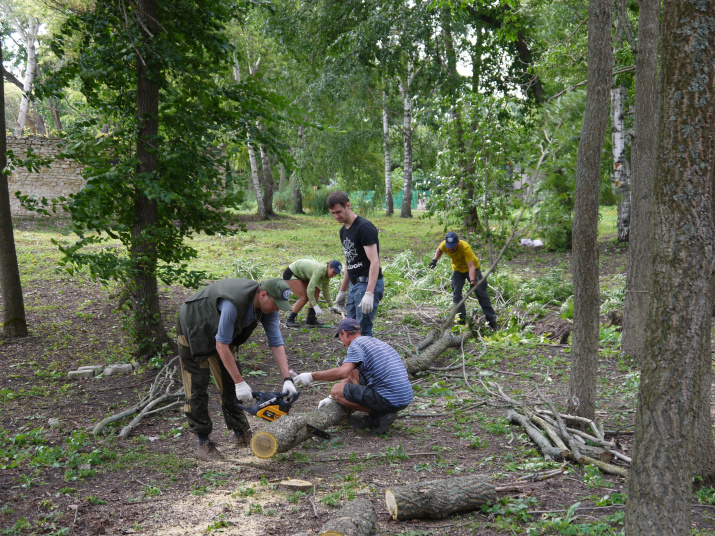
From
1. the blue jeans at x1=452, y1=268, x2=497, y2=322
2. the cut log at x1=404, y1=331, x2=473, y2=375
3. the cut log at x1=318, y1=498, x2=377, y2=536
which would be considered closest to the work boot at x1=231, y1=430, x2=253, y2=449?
the cut log at x1=318, y1=498, x2=377, y2=536

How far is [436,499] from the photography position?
3.34 m

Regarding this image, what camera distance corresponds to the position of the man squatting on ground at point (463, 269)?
809cm

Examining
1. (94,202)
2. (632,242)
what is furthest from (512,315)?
(94,202)

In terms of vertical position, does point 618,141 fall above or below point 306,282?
above

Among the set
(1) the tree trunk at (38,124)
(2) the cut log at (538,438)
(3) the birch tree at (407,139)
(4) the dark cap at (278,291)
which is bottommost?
(2) the cut log at (538,438)

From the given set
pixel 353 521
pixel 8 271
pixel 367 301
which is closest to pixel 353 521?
pixel 353 521

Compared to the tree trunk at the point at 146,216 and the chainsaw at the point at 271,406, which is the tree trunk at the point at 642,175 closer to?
the chainsaw at the point at 271,406

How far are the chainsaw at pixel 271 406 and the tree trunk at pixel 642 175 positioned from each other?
3.71 meters

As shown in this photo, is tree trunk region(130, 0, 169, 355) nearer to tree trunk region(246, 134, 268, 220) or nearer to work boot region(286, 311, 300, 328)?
work boot region(286, 311, 300, 328)

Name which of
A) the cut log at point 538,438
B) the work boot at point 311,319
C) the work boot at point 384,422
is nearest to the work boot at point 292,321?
the work boot at point 311,319

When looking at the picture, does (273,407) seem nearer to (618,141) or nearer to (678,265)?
(678,265)

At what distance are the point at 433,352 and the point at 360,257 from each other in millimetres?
1892

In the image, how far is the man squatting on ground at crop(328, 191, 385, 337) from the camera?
18.5 feet

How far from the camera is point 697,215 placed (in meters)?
2.35
